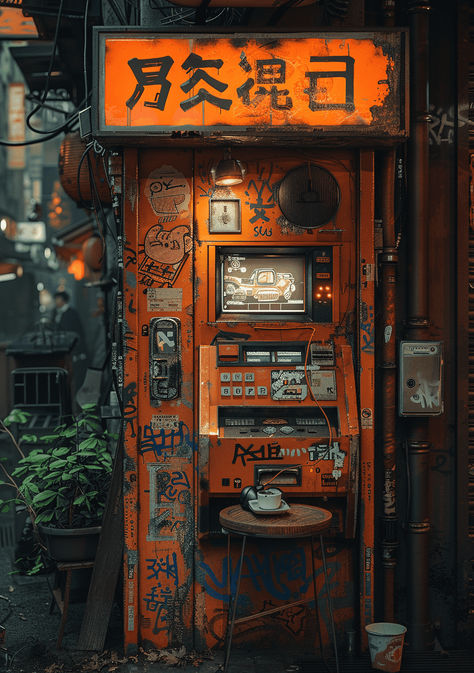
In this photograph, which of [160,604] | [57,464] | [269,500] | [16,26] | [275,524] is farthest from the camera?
[16,26]

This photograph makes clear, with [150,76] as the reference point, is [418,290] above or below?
below

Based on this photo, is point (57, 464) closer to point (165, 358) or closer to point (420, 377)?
point (165, 358)

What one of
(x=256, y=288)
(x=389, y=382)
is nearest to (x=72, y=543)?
(x=256, y=288)

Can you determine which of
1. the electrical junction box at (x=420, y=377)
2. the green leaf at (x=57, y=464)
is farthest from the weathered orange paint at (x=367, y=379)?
the green leaf at (x=57, y=464)

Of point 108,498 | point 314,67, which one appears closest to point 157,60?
point 314,67

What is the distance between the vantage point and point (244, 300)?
4.62m

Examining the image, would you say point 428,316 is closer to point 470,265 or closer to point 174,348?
point 470,265

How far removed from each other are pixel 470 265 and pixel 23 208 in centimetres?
3560

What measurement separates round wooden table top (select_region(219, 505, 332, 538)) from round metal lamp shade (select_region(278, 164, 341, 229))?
1.92 m

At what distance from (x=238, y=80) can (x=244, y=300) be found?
56.8 inches

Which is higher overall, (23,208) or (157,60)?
(23,208)

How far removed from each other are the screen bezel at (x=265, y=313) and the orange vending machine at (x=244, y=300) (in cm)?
1

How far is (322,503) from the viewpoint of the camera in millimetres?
4418

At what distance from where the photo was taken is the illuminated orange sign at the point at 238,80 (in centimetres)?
433
